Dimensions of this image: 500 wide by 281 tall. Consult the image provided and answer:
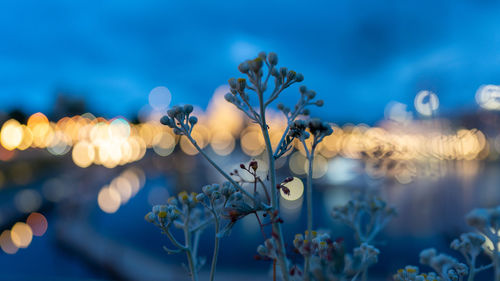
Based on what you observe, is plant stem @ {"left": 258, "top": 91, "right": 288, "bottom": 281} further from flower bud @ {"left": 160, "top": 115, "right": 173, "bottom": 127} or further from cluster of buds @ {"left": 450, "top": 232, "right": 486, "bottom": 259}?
cluster of buds @ {"left": 450, "top": 232, "right": 486, "bottom": 259}

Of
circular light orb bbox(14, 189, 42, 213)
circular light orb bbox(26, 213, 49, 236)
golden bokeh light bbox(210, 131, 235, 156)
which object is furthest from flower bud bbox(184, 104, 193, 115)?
golden bokeh light bbox(210, 131, 235, 156)

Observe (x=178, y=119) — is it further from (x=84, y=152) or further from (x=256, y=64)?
(x=84, y=152)

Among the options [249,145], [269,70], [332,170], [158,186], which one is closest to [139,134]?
Result: [249,145]

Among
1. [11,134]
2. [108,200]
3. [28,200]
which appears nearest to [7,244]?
[28,200]

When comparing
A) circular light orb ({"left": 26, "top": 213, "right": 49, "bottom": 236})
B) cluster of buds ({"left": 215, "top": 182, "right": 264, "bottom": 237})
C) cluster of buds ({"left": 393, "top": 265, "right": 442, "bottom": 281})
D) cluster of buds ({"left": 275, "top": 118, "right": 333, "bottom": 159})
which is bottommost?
circular light orb ({"left": 26, "top": 213, "right": 49, "bottom": 236})

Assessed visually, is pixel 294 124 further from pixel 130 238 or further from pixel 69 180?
pixel 69 180

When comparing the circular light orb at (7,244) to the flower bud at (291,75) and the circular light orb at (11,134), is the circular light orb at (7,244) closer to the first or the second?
the flower bud at (291,75)

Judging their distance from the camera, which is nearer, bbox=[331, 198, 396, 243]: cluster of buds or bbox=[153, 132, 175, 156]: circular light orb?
bbox=[331, 198, 396, 243]: cluster of buds

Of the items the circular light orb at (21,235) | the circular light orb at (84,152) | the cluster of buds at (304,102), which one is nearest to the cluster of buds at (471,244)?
the cluster of buds at (304,102)

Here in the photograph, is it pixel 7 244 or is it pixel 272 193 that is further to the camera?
pixel 7 244
